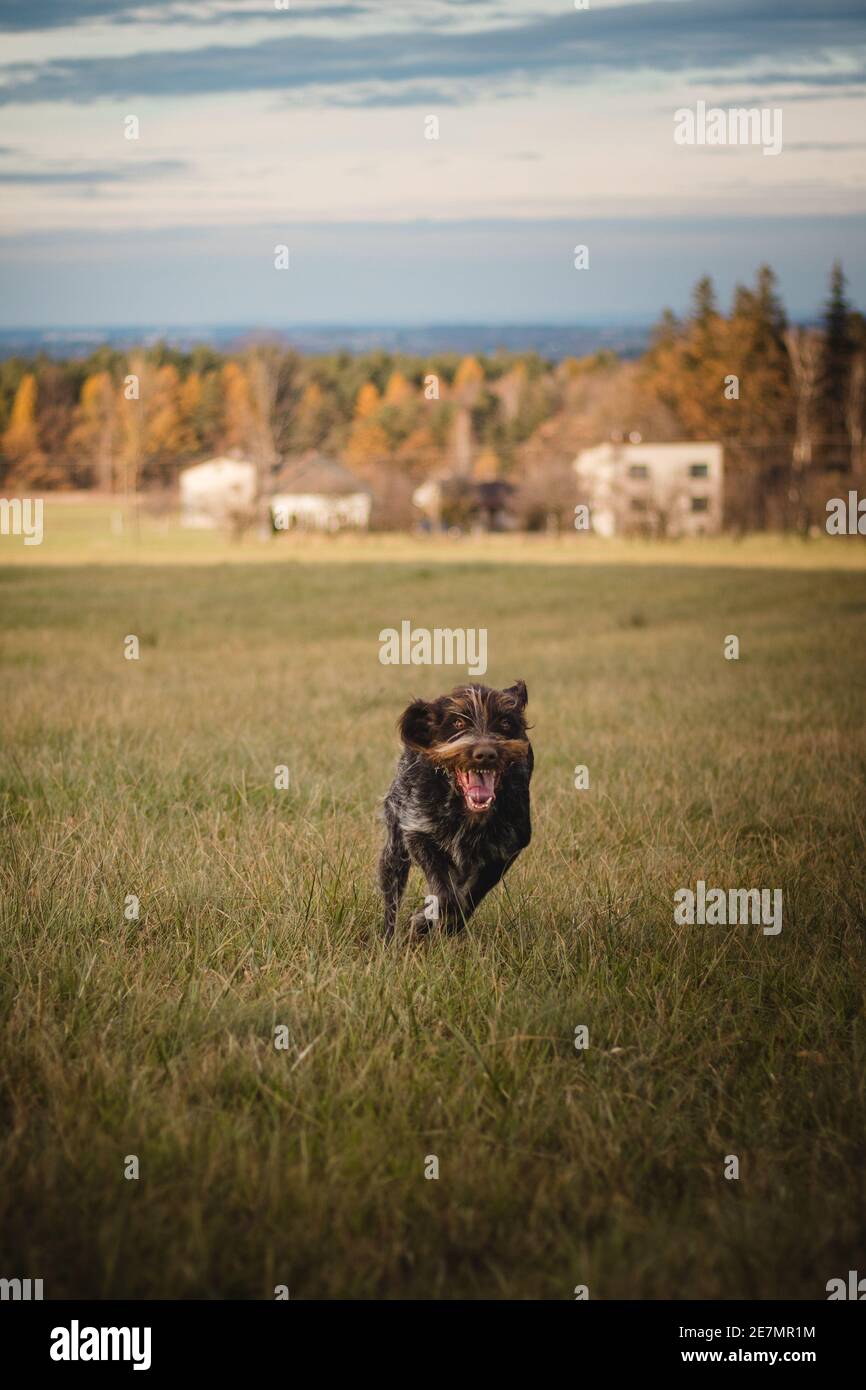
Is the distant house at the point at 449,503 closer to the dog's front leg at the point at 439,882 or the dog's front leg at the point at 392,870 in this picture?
the dog's front leg at the point at 392,870

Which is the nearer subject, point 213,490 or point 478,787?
point 478,787

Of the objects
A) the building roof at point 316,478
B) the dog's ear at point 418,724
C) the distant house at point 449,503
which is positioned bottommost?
the dog's ear at point 418,724

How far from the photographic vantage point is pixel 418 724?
5.33 metres

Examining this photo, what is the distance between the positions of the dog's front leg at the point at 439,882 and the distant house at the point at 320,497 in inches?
2414

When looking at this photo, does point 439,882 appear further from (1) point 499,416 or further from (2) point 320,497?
(1) point 499,416

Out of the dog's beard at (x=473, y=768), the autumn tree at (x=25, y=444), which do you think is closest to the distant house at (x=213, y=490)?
the autumn tree at (x=25, y=444)

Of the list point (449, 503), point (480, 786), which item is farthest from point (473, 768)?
point (449, 503)

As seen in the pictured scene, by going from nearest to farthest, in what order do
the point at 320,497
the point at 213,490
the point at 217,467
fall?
1. the point at 320,497
2. the point at 213,490
3. the point at 217,467

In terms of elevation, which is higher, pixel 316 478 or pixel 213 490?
pixel 316 478

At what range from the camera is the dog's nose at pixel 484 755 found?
506cm

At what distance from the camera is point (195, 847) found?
7.33 m

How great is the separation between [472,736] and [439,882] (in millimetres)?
797

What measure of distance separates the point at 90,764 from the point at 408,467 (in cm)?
7441

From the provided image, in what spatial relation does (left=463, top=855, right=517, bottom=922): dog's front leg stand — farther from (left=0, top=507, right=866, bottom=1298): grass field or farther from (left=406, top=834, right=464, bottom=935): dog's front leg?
(left=0, top=507, right=866, bottom=1298): grass field
